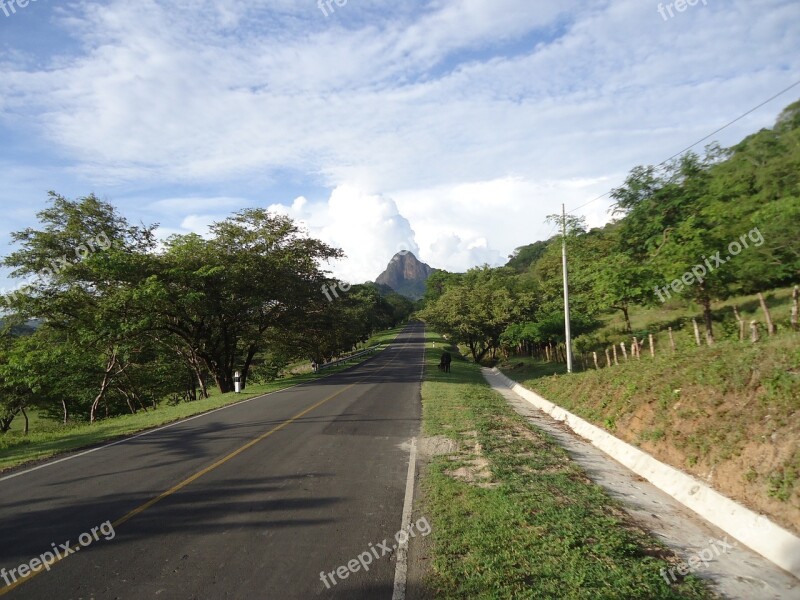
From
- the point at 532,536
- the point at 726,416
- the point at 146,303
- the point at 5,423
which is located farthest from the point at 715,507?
the point at 5,423

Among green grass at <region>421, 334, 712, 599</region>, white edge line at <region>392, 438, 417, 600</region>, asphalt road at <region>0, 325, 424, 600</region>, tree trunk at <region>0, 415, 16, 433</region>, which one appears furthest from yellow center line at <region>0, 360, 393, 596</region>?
tree trunk at <region>0, 415, 16, 433</region>

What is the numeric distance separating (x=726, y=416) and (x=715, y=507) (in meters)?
1.80

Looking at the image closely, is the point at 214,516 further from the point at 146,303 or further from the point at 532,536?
the point at 146,303

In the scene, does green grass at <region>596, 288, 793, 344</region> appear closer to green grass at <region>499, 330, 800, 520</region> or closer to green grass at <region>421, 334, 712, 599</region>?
green grass at <region>499, 330, 800, 520</region>

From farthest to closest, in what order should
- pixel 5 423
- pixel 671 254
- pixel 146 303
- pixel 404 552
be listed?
pixel 5 423 → pixel 146 303 → pixel 671 254 → pixel 404 552

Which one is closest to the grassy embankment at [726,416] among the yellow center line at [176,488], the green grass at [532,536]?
the green grass at [532,536]

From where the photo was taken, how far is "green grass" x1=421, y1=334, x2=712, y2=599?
415 centimetres

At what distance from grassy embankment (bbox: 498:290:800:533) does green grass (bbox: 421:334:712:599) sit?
1559mm

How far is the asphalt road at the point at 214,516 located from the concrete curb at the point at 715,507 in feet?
13.1

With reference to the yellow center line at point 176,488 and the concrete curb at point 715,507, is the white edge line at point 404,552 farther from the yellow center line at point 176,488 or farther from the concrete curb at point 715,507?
the concrete curb at point 715,507

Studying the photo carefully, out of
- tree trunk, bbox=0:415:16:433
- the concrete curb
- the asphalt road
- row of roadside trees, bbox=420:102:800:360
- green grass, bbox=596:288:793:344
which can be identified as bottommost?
tree trunk, bbox=0:415:16:433

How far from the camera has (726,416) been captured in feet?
23.5

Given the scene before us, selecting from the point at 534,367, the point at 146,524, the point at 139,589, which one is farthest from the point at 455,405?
the point at 534,367

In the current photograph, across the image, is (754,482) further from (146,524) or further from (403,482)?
(146,524)
